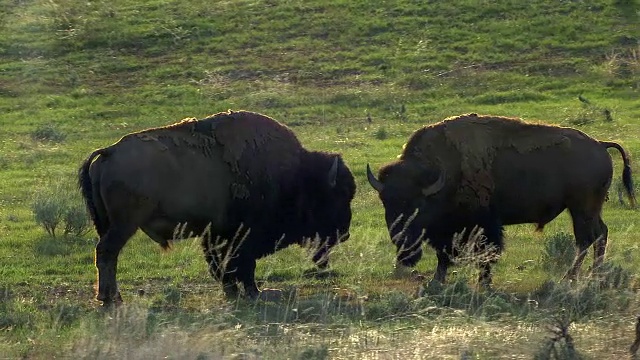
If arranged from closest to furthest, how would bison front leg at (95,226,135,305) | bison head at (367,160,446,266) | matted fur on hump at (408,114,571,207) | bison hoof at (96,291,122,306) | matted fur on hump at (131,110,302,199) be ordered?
1. bison hoof at (96,291,122,306)
2. bison front leg at (95,226,135,305)
3. matted fur on hump at (131,110,302,199)
4. bison head at (367,160,446,266)
5. matted fur on hump at (408,114,571,207)

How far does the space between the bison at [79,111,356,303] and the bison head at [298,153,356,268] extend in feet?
0.04

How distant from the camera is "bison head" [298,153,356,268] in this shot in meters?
11.6

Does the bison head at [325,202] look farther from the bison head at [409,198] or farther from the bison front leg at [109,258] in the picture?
the bison front leg at [109,258]

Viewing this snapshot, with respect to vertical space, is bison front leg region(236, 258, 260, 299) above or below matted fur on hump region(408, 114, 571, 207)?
below

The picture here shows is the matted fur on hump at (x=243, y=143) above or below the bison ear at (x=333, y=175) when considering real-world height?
above

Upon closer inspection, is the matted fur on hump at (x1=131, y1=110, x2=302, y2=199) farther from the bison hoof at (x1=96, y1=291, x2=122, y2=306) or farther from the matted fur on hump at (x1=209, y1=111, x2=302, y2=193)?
the bison hoof at (x1=96, y1=291, x2=122, y2=306)

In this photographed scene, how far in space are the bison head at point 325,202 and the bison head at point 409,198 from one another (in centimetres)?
39

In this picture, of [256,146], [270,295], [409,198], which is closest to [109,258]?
[270,295]

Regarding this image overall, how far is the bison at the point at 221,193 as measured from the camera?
10.3 m

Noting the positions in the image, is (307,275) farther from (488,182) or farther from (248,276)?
(488,182)

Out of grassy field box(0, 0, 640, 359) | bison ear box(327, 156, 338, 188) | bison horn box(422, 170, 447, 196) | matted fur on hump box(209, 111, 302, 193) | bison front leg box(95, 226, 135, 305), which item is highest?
matted fur on hump box(209, 111, 302, 193)

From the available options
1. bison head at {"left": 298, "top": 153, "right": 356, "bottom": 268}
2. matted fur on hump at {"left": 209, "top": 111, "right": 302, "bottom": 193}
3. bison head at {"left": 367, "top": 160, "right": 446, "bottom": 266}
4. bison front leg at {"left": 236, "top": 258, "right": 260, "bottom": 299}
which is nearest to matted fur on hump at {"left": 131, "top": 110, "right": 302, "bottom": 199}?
matted fur on hump at {"left": 209, "top": 111, "right": 302, "bottom": 193}

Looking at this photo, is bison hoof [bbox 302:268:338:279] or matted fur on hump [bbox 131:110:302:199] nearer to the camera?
matted fur on hump [bbox 131:110:302:199]

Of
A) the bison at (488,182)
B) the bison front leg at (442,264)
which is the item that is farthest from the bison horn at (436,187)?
the bison front leg at (442,264)
